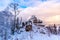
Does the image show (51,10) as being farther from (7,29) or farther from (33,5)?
(7,29)

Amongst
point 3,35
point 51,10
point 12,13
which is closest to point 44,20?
point 51,10

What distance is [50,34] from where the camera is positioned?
3.53ft

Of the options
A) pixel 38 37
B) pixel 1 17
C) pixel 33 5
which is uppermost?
pixel 33 5

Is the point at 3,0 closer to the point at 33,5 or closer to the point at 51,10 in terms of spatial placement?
the point at 33,5

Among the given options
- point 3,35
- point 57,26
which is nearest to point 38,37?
point 57,26

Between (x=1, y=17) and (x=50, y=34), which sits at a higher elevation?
(x=1, y=17)

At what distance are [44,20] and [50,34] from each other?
0.16 metres

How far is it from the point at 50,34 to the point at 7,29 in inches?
17.2

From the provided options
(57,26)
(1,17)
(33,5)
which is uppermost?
(33,5)

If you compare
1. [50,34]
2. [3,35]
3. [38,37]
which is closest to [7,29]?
[3,35]

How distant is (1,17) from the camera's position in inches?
40.6

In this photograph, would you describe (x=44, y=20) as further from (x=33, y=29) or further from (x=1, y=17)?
(x=1, y=17)

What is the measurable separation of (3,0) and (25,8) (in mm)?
241

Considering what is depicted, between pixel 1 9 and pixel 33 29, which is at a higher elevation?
pixel 1 9
